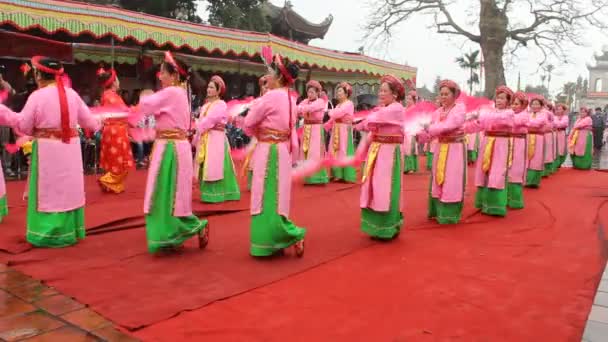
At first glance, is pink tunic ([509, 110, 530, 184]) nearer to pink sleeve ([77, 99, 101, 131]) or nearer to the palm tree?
pink sleeve ([77, 99, 101, 131])

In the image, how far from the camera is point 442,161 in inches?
221

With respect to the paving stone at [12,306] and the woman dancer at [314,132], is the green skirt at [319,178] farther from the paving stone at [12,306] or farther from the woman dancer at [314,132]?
the paving stone at [12,306]

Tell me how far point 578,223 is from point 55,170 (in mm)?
5506

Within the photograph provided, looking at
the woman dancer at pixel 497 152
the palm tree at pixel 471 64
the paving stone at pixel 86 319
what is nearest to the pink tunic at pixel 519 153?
the woman dancer at pixel 497 152

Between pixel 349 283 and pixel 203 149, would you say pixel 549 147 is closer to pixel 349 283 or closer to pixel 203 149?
pixel 203 149

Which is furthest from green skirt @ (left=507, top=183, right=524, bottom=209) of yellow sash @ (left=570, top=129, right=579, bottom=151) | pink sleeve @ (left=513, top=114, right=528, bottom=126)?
yellow sash @ (left=570, top=129, right=579, bottom=151)

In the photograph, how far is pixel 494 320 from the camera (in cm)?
309

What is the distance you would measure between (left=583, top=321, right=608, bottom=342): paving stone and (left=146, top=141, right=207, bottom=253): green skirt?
296 cm

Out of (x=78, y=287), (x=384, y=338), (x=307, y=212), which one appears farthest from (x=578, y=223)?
(x=78, y=287)

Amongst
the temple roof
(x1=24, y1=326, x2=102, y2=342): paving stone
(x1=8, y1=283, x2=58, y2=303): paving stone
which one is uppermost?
the temple roof

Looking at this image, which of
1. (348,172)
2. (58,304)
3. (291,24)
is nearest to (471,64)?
(291,24)

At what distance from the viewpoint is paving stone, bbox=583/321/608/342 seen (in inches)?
108

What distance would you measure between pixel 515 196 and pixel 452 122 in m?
2.15

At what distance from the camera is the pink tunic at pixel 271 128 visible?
405 centimetres
